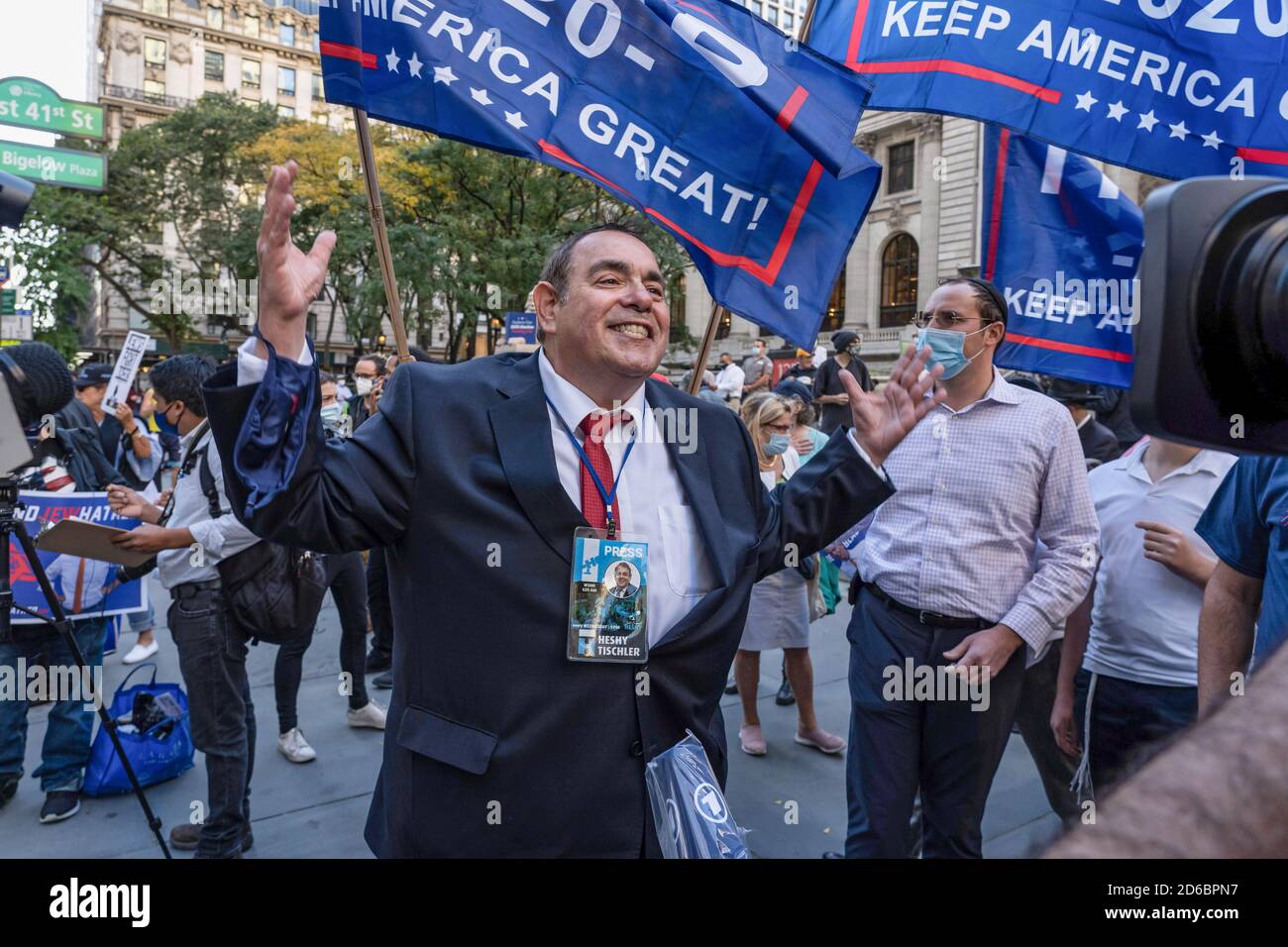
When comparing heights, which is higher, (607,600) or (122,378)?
(122,378)

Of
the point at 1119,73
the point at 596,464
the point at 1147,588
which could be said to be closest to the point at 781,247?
the point at 596,464

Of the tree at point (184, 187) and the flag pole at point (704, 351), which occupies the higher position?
the tree at point (184, 187)

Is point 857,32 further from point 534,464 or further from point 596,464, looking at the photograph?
point 534,464

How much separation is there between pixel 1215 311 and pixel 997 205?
10.6ft

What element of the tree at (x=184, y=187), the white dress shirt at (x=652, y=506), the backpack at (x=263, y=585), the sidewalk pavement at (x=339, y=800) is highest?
the tree at (x=184, y=187)

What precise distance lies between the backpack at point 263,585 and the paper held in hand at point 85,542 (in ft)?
1.13

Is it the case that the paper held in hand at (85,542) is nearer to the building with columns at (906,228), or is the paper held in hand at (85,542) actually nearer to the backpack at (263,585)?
the backpack at (263,585)

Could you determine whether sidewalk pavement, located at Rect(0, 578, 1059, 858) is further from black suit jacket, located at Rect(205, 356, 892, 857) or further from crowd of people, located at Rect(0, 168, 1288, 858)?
A: black suit jacket, located at Rect(205, 356, 892, 857)

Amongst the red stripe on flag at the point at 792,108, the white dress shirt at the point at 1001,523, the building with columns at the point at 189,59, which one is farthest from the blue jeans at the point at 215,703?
the building with columns at the point at 189,59

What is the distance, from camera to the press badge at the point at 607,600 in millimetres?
1803

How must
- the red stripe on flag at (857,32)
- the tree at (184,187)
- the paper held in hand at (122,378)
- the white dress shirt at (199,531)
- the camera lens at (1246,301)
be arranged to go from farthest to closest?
the tree at (184,187)
the paper held in hand at (122,378)
the red stripe on flag at (857,32)
the white dress shirt at (199,531)
the camera lens at (1246,301)

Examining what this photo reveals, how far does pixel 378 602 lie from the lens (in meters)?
6.16

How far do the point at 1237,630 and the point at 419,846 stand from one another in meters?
2.19

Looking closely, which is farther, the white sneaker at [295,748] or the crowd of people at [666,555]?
the white sneaker at [295,748]
